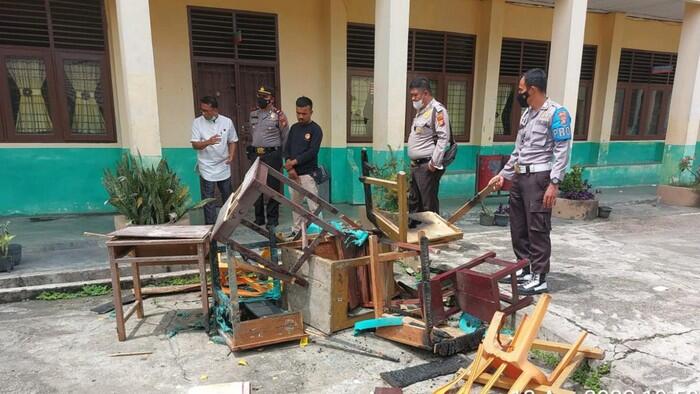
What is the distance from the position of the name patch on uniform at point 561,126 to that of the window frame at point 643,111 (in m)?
7.96

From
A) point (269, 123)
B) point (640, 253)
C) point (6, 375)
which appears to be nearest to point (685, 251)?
point (640, 253)

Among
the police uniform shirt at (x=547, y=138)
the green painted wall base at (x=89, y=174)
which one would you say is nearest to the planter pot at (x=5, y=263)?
the green painted wall base at (x=89, y=174)

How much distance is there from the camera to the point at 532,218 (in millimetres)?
3527

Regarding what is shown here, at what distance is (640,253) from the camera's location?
15.9ft

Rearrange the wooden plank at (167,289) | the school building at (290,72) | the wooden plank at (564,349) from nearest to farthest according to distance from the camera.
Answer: the wooden plank at (564,349) → the wooden plank at (167,289) → the school building at (290,72)

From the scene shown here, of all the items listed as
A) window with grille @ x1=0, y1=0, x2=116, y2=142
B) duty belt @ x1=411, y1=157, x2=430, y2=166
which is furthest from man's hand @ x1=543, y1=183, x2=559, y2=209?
window with grille @ x1=0, y1=0, x2=116, y2=142

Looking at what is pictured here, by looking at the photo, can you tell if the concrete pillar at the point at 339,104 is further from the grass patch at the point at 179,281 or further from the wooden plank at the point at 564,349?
the wooden plank at the point at 564,349

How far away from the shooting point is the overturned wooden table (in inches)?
115

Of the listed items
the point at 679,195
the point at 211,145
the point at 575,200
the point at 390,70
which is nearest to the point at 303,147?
the point at 211,145

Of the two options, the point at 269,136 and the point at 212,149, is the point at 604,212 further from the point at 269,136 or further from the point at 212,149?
the point at 212,149

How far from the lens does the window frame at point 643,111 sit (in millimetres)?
9930

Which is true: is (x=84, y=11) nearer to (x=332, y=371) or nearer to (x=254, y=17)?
(x=254, y=17)

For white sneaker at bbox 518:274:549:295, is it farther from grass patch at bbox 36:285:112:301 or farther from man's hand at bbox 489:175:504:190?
grass patch at bbox 36:285:112:301

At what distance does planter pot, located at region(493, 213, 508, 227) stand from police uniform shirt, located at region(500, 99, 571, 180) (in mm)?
2548
